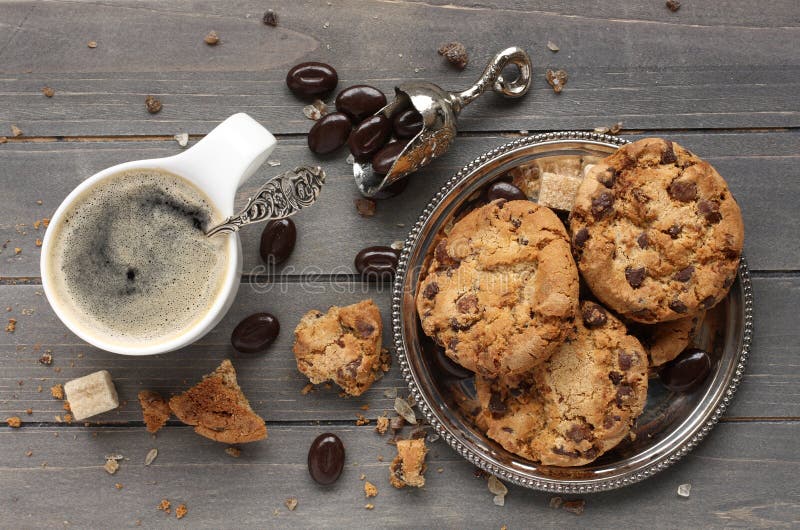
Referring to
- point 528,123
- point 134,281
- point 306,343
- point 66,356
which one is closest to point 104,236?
point 134,281

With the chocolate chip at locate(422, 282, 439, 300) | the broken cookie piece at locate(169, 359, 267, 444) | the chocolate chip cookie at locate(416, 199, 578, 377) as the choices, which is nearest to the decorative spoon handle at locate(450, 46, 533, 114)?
the chocolate chip cookie at locate(416, 199, 578, 377)

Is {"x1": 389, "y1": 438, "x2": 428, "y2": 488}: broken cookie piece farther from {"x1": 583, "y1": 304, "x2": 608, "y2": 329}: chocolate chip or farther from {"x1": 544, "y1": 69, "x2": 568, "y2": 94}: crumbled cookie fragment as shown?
{"x1": 544, "y1": 69, "x2": 568, "y2": 94}: crumbled cookie fragment

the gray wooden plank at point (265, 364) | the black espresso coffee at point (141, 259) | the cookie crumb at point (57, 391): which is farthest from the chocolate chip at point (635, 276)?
the cookie crumb at point (57, 391)

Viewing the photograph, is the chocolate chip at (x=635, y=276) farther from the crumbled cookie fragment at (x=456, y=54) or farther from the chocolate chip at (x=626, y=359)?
the crumbled cookie fragment at (x=456, y=54)

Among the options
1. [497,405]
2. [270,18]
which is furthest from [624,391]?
[270,18]

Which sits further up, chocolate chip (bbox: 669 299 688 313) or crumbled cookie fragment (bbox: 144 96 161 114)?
crumbled cookie fragment (bbox: 144 96 161 114)
